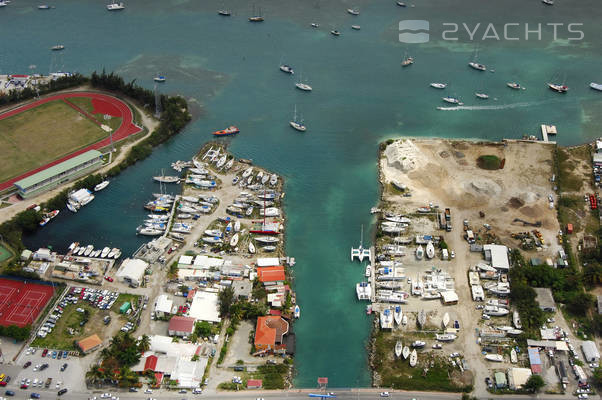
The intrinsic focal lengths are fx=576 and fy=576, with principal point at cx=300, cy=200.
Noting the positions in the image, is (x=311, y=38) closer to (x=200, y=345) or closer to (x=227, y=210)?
(x=227, y=210)

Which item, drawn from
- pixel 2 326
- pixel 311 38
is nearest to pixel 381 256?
pixel 2 326

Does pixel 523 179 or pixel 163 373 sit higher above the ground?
pixel 523 179

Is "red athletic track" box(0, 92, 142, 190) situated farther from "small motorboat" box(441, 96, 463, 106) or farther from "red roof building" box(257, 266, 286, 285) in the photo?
"small motorboat" box(441, 96, 463, 106)

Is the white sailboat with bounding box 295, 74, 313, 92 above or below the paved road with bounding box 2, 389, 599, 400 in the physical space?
above

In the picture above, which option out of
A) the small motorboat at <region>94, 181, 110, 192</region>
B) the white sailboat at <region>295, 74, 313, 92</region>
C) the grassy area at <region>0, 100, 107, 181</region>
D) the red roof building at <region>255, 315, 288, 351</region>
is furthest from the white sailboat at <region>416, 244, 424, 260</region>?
the grassy area at <region>0, 100, 107, 181</region>

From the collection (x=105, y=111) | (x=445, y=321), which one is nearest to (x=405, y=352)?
(x=445, y=321)
